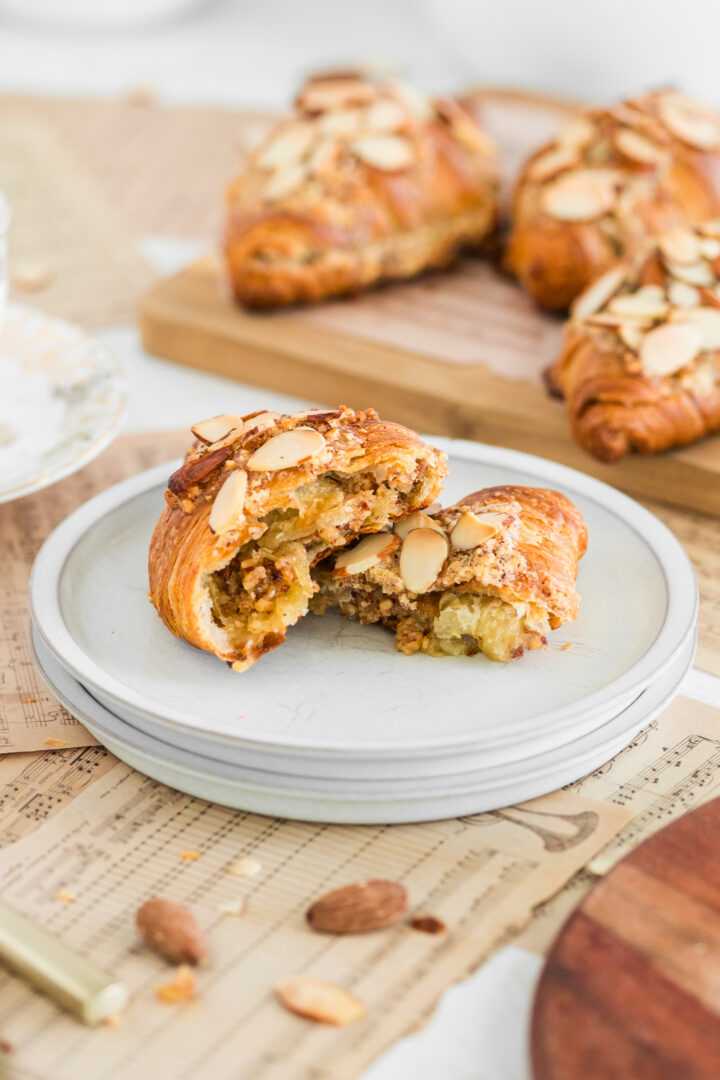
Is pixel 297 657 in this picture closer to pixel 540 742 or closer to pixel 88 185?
pixel 540 742

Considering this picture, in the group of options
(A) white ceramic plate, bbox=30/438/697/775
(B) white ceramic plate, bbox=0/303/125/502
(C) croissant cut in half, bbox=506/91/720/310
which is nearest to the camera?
(A) white ceramic plate, bbox=30/438/697/775

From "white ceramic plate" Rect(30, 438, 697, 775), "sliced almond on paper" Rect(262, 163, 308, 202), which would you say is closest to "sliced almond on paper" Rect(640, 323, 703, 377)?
"white ceramic plate" Rect(30, 438, 697, 775)

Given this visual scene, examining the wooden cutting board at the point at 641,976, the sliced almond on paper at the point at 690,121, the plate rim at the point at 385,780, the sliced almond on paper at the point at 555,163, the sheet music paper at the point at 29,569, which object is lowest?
the sheet music paper at the point at 29,569

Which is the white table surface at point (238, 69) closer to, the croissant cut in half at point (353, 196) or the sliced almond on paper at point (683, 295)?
the croissant cut in half at point (353, 196)

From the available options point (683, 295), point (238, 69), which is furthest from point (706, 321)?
point (238, 69)

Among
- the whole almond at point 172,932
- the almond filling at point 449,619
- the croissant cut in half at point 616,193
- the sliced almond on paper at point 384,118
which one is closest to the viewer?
the whole almond at point 172,932

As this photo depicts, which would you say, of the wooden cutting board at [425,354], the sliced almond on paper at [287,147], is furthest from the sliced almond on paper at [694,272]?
the sliced almond on paper at [287,147]

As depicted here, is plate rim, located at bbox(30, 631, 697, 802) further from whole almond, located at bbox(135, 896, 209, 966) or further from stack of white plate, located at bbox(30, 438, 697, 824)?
whole almond, located at bbox(135, 896, 209, 966)
